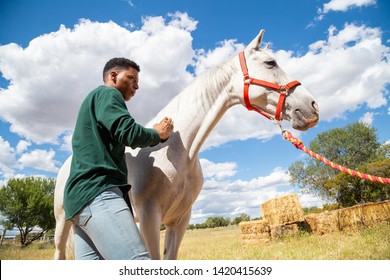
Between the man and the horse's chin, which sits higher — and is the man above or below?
below

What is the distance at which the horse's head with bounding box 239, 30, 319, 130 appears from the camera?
2.07m

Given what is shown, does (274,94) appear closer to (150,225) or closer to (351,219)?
(150,225)

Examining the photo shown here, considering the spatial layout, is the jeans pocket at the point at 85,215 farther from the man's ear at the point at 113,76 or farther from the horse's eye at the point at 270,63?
the horse's eye at the point at 270,63

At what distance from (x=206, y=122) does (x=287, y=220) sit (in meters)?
5.57

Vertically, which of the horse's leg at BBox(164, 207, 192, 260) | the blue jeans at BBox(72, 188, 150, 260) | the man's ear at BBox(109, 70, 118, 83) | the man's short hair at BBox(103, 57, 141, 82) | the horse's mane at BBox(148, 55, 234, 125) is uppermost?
the horse's mane at BBox(148, 55, 234, 125)

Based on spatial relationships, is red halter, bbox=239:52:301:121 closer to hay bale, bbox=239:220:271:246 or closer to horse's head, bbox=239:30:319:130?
horse's head, bbox=239:30:319:130

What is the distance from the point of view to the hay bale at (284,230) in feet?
21.7

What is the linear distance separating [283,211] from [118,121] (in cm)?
649

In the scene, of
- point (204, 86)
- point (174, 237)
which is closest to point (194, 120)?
point (204, 86)

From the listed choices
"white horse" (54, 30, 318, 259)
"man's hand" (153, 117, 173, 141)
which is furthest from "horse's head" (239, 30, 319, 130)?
"man's hand" (153, 117, 173, 141)

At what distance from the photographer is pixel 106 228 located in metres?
1.05

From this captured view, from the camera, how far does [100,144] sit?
3.78ft

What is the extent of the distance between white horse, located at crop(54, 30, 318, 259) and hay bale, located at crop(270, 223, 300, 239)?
517 cm
